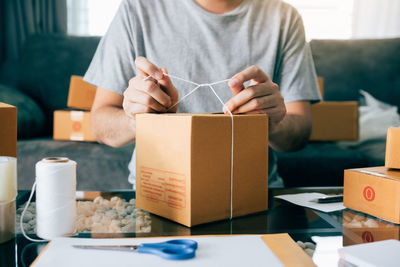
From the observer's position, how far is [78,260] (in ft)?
1.47

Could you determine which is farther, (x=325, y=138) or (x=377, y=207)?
(x=325, y=138)

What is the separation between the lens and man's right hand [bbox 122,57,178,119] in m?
0.73

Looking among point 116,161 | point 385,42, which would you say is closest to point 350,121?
point 385,42

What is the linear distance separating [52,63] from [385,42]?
6.73 ft

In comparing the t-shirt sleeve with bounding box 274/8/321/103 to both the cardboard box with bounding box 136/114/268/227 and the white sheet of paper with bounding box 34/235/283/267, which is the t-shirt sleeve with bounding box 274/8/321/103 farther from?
the white sheet of paper with bounding box 34/235/283/267

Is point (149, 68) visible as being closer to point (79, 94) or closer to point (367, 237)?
point (367, 237)

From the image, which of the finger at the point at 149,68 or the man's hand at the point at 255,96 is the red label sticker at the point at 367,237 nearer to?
the man's hand at the point at 255,96

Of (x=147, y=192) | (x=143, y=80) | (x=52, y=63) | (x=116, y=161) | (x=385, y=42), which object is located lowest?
(x=116, y=161)

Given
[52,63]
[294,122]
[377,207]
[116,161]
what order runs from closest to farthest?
[377,207] → [294,122] → [116,161] → [52,63]

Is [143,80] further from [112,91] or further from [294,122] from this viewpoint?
[294,122]

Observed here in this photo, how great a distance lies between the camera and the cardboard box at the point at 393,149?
67cm

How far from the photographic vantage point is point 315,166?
1.82 meters

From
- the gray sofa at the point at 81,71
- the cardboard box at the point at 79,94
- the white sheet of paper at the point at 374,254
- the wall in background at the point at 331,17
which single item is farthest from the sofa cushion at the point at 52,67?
the white sheet of paper at the point at 374,254

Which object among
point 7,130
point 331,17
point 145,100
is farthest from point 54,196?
point 331,17
